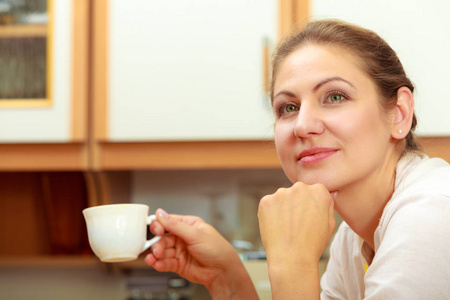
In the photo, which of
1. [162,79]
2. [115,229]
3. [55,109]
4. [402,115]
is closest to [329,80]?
[402,115]

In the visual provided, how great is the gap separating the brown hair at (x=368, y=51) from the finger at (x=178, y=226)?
0.34m

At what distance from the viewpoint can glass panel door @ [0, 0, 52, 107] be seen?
1.69 metres

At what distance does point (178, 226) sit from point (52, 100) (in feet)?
2.71

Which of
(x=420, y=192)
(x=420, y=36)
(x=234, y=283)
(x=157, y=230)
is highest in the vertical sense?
(x=420, y=36)

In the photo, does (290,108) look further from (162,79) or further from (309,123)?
(162,79)

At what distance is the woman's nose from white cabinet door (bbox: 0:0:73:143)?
37.3 inches

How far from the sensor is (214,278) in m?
1.11

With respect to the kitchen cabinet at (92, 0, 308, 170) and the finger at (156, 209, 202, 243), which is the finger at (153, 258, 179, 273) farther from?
the kitchen cabinet at (92, 0, 308, 170)

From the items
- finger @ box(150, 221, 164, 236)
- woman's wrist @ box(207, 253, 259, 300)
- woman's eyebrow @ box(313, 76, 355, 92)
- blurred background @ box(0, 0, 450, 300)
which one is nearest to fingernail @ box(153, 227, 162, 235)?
finger @ box(150, 221, 164, 236)

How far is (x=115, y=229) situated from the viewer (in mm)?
905

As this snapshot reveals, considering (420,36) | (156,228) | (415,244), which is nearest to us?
(415,244)

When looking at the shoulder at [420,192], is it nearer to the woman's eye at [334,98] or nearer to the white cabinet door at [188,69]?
the woman's eye at [334,98]

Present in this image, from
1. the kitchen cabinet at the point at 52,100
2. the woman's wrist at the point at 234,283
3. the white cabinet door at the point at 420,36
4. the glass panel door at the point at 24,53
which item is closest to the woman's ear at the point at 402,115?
the woman's wrist at the point at 234,283

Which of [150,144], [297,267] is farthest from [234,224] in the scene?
[297,267]
